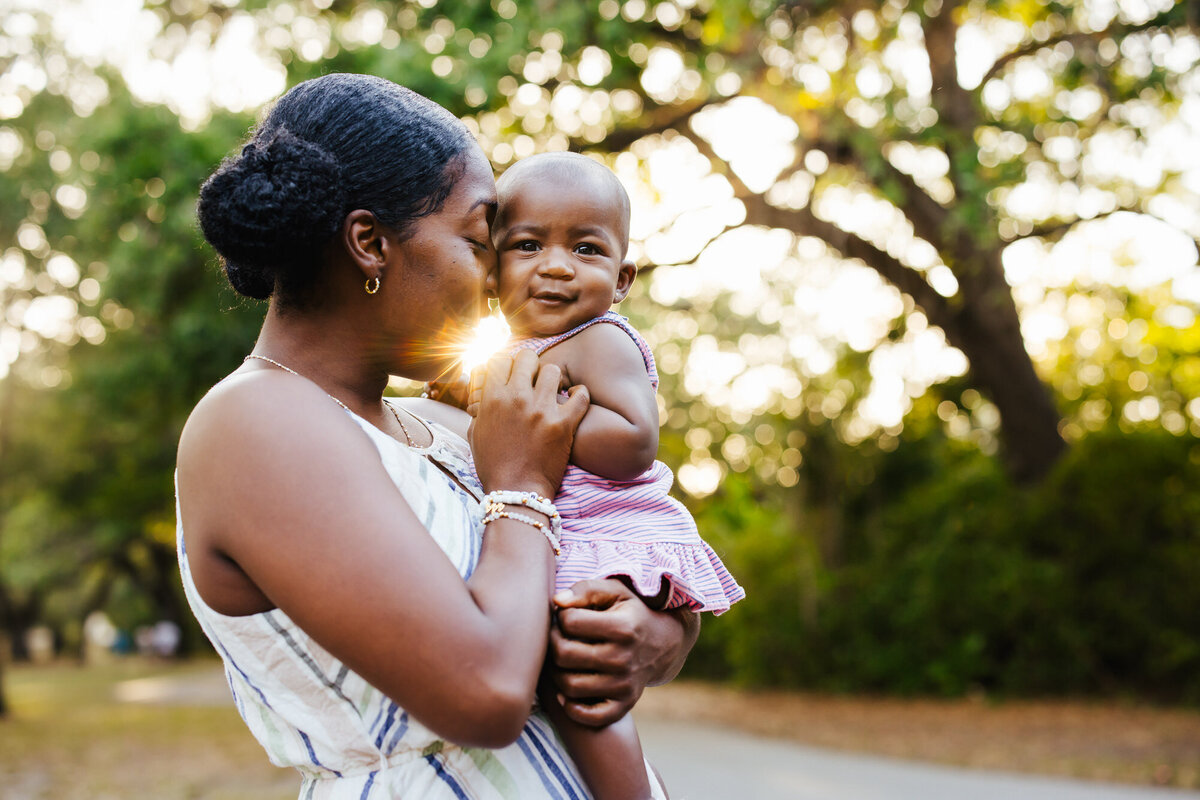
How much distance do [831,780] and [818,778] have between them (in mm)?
162

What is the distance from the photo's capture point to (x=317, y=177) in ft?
5.22

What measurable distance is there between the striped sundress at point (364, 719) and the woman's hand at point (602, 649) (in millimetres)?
130

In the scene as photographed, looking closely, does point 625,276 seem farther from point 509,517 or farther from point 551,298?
point 509,517

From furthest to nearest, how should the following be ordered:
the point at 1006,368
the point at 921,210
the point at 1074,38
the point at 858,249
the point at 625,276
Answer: the point at 1006,368
the point at 858,249
the point at 921,210
the point at 1074,38
the point at 625,276

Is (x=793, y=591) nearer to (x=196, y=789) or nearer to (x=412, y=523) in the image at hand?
(x=196, y=789)

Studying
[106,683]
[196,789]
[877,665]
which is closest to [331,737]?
[196,789]

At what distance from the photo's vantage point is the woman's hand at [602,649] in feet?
5.37

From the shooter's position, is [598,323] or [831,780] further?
[831,780]

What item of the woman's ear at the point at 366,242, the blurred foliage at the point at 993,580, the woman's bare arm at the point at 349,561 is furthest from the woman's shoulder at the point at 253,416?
the blurred foliage at the point at 993,580

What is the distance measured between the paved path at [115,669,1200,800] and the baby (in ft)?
18.7

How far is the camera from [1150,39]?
382 inches

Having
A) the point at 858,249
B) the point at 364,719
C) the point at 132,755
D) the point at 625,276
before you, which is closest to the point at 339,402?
the point at 364,719

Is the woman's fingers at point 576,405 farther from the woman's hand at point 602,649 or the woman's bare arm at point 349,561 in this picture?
the woman's bare arm at point 349,561

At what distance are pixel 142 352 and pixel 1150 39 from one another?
1426 centimetres
